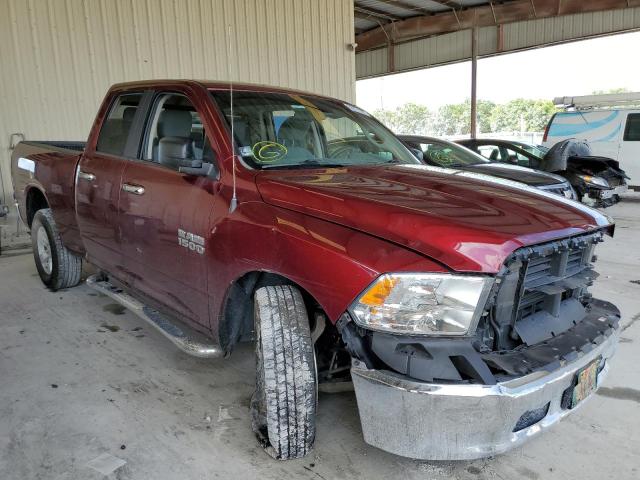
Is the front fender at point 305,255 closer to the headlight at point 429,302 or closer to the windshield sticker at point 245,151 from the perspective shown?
the headlight at point 429,302

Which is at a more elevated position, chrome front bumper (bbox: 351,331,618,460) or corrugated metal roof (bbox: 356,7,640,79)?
corrugated metal roof (bbox: 356,7,640,79)

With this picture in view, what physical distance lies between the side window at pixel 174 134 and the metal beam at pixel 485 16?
1484 centimetres

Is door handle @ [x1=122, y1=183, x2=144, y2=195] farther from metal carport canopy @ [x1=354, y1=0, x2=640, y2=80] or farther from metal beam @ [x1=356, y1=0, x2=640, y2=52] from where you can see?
metal beam @ [x1=356, y1=0, x2=640, y2=52]

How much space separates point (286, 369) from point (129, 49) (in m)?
7.85

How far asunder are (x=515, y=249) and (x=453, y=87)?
90.4ft

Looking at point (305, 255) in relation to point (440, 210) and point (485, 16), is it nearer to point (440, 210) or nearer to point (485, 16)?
point (440, 210)

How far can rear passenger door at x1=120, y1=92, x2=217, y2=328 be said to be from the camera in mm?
2578

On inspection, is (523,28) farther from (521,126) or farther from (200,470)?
(521,126)

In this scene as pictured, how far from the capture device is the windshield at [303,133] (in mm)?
2666

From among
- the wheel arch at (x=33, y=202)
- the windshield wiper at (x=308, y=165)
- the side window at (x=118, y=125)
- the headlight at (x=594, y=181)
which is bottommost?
A: the headlight at (x=594, y=181)

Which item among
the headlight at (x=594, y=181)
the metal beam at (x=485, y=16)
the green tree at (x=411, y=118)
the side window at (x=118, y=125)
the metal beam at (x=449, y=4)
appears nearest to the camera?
the side window at (x=118, y=125)

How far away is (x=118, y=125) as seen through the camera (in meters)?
3.60

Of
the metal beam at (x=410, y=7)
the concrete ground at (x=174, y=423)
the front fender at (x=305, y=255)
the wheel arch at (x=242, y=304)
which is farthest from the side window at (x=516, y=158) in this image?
the front fender at (x=305, y=255)

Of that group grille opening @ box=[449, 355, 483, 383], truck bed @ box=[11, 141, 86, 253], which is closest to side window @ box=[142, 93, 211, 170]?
truck bed @ box=[11, 141, 86, 253]
